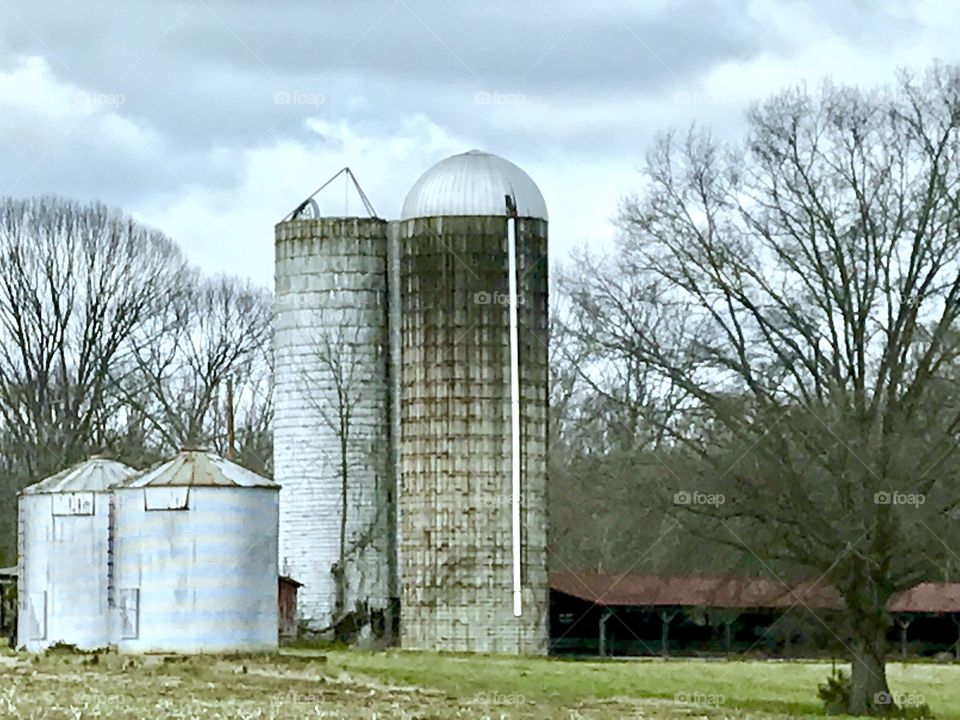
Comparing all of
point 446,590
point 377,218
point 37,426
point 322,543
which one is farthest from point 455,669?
point 37,426

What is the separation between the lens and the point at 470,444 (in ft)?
169

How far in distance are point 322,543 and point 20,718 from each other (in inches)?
1061

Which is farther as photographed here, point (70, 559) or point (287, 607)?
point (287, 607)

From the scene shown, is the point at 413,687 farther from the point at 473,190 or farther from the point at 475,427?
the point at 473,190

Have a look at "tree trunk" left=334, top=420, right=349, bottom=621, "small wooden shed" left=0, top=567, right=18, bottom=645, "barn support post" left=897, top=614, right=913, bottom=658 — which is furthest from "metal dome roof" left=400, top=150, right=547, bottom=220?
"small wooden shed" left=0, top=567, right=18, bottom=645

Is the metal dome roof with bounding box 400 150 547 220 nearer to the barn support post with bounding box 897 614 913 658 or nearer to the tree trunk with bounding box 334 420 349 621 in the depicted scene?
the tree trunk with bounding box 334 420 349 621

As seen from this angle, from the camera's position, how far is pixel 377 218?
55.4 meters

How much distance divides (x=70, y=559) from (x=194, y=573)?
→ 3646mm

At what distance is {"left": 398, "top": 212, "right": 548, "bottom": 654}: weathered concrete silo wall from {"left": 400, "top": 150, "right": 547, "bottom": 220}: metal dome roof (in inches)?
14.5

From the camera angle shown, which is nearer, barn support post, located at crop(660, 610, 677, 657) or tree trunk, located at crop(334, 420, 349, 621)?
barn support post, located at crop(660, 610, 677, 657)

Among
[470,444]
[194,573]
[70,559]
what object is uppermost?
[470,444]

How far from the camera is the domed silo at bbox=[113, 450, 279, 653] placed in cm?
4850

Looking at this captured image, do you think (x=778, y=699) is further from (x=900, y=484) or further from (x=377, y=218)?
(x=377, y=218)

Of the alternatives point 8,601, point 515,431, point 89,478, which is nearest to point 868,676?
point 515,431
